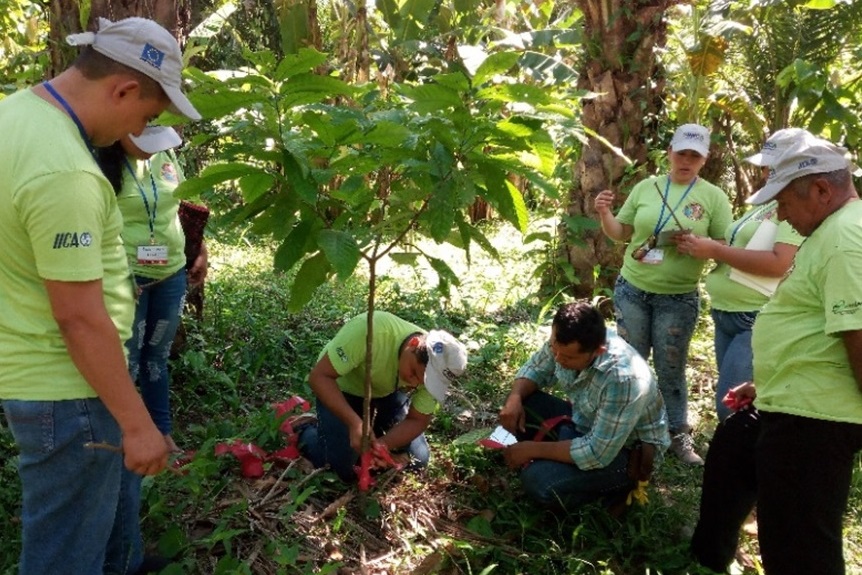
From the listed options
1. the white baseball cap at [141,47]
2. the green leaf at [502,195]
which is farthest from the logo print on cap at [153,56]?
the green leaf at [502,195]

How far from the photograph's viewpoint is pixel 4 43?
7535 millimetres

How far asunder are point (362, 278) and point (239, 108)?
5192mm

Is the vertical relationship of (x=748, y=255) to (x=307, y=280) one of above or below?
below

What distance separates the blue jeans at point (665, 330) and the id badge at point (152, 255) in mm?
2257

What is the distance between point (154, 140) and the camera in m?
2.87

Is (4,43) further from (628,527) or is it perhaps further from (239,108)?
(628,527)

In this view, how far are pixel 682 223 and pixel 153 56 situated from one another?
9.03ft

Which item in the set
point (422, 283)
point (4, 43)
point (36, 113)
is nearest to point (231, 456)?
point (36, 113)

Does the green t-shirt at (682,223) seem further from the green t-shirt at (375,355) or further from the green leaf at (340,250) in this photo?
the green leaf at (340,250)

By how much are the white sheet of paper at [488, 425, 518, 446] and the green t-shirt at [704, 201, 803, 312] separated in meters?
1.15

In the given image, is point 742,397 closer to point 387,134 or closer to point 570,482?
point 570,482

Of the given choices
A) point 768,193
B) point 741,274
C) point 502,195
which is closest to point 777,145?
point 768,193

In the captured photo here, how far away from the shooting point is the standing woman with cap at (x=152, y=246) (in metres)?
2.88

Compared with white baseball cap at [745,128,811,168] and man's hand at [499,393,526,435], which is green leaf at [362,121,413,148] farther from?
man's hand at [499,393,526,435]
